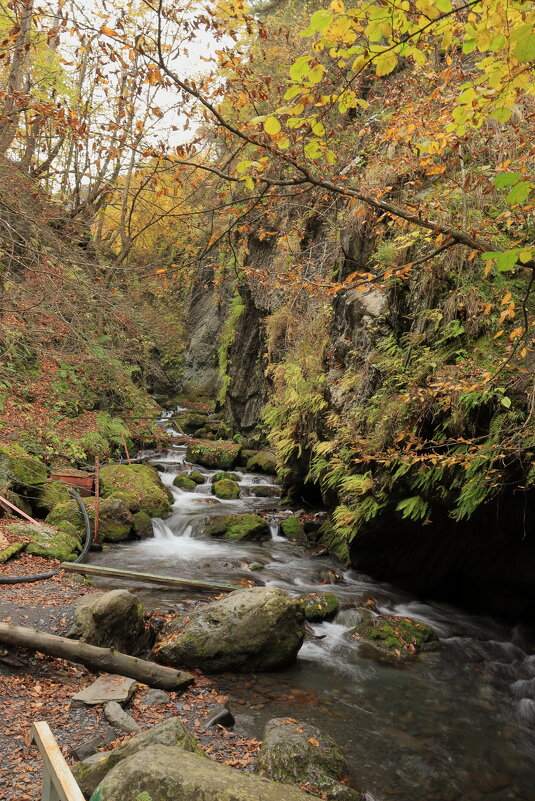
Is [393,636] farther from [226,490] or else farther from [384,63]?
[226,490]

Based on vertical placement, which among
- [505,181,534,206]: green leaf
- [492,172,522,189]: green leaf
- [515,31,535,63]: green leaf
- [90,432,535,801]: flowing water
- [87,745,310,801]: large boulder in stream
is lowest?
[90,432,535,801]: flowing water

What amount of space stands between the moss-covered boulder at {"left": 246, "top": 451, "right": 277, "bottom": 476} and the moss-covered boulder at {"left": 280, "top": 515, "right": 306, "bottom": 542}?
5293mm

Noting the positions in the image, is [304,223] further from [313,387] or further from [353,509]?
[353,509]

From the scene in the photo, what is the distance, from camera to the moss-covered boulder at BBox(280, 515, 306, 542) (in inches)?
459

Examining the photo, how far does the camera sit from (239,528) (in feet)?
37.6

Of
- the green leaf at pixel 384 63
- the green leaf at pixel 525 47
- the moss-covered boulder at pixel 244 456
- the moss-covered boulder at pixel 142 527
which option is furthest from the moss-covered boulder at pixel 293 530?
the green leaf at pixel 525 47

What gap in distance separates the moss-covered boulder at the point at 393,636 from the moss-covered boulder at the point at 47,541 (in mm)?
4736

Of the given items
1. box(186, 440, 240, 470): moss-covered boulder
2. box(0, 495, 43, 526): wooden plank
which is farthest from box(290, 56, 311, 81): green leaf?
box(186, 440, 240, 470): moss-covered boulder

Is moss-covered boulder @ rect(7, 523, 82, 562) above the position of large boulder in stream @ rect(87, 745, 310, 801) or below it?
below

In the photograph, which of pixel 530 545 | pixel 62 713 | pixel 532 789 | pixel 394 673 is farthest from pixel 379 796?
pixel 530 545

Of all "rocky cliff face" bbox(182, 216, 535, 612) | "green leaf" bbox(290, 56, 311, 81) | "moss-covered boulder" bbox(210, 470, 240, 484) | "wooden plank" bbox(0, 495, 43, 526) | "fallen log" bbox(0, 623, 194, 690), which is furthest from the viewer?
"moss-covered boulder" bbox(210, 470, 240, 484)

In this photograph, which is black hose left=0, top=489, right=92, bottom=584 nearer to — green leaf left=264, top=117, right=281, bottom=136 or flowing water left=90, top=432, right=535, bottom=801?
flowing water left=90, top=432, right=535, bottom=801

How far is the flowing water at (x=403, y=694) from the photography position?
15.6ft

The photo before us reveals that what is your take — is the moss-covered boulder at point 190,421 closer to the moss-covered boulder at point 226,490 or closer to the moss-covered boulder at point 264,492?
the moss-covered boulder at point 264,492
